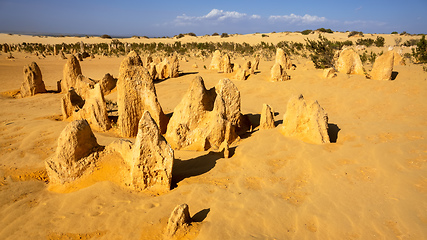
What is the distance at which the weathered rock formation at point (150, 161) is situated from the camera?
410 cm

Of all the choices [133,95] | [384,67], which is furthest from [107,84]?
[384,67]

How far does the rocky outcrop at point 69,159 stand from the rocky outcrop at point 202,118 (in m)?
1.92

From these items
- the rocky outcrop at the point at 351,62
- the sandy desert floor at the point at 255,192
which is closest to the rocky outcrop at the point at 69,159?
the sandy desert floor at the point at 255,192

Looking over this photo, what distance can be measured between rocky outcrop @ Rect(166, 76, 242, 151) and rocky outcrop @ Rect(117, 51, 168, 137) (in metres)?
0.82

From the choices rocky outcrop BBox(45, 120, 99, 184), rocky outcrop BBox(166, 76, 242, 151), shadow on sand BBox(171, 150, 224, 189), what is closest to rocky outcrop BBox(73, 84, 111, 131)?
rocky outcrop BBox(166, 76, 242, 151)

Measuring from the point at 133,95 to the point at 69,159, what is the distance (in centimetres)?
248

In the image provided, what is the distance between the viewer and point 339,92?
1044cm

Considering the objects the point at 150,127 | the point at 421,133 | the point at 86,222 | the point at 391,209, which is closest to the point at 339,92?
the point at 421,133

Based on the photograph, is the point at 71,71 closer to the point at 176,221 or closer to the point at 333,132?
the point at 333,132

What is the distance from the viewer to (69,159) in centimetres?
435

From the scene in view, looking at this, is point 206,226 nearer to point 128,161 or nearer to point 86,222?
point 86,222

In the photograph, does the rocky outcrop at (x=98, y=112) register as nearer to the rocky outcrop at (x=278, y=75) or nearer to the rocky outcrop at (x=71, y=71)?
the rocky outcrop at (x=71, y=71)

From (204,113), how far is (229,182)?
2190mm

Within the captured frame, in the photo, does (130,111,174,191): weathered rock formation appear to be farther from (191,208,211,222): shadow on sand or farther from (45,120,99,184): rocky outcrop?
(45,120,99,184): rocky outcrop
